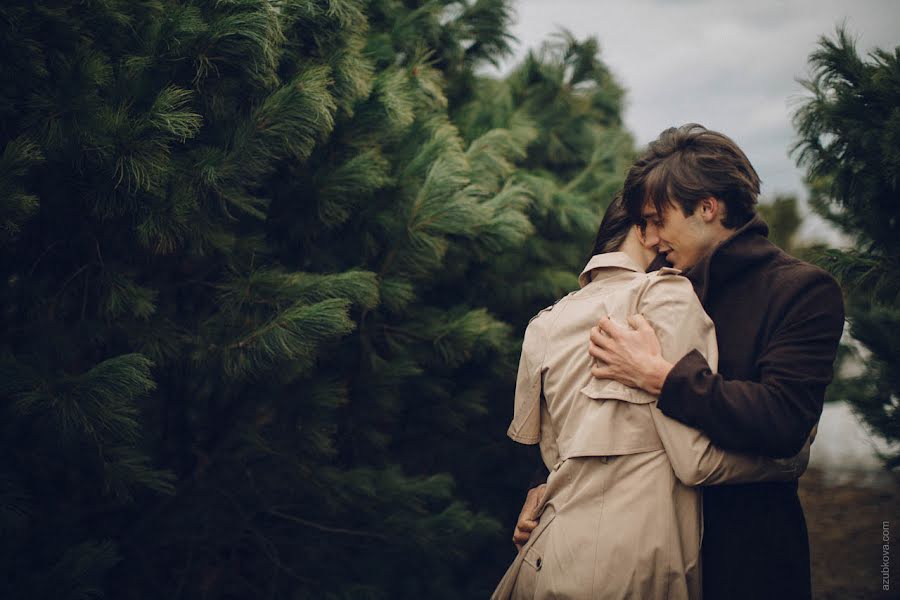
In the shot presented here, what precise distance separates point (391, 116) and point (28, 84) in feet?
3.69

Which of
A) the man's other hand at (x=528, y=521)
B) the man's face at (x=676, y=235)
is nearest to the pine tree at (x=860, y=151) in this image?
the man's face at (x=676, y=235)

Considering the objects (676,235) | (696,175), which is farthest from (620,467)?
(696,175)

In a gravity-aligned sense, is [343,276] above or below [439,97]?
below

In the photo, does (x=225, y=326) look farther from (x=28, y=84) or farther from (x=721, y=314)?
(x=721, y=314)

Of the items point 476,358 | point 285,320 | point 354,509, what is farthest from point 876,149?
point 354,509

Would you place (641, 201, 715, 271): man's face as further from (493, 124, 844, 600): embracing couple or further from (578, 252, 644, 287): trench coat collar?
(578, 252, 644, 287): trench coat collar

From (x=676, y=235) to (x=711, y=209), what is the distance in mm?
114

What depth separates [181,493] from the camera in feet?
8.37

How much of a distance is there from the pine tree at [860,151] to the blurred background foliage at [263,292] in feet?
0.07

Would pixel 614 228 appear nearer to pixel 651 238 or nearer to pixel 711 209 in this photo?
pixel 651 238

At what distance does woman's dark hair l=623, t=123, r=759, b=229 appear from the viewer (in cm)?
193

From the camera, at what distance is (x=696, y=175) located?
194 cm

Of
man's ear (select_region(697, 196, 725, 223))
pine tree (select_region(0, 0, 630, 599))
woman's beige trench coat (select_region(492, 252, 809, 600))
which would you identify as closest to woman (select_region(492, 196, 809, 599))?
woman's beige trench coat (select_region(492, 252, 809, 600))

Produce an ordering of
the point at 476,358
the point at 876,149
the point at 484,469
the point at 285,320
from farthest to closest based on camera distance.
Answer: the point at 484,469, the point at 476,358, the point at 876,149, the point at 285,320
